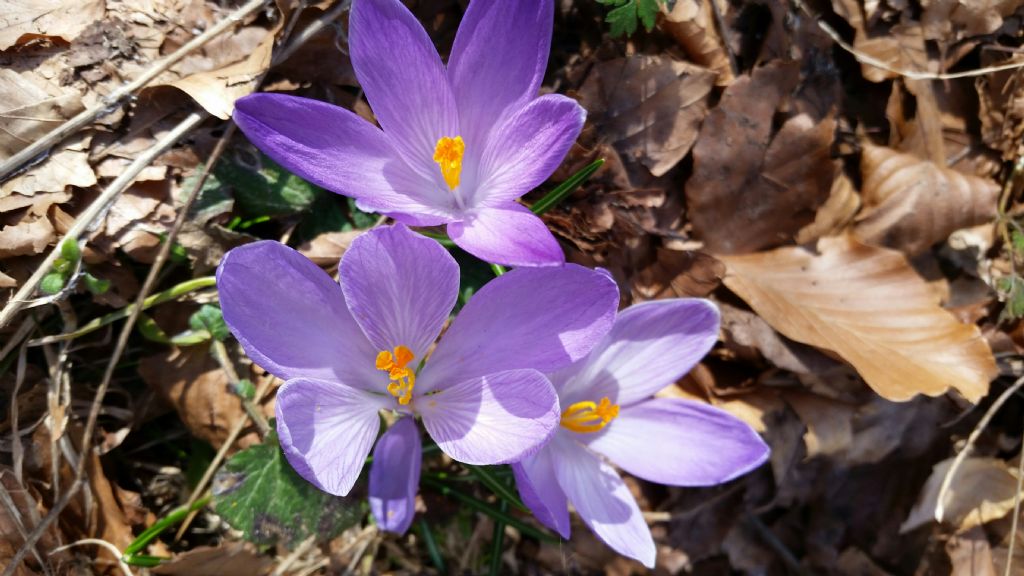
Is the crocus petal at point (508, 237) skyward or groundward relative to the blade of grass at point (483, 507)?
skyward

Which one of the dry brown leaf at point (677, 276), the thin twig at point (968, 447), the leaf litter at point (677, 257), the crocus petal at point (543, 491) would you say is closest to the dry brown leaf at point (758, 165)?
the leaf litter at point (677, 257)

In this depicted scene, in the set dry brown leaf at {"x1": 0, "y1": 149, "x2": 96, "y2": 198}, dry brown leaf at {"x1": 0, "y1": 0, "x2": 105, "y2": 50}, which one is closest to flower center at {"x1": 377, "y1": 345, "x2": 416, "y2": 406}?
dry brown leaf at {"x1": 0, "y1": 149, "x2": 96, "y2": 198}

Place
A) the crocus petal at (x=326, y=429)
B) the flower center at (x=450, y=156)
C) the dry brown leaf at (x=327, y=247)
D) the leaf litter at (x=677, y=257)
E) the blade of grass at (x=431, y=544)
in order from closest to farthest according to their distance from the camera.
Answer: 1. the crocus petal at (x=326, y=429)
2. the flower center at (x=450, y=156)
3. the leaf litter at (x=677, y=257)
4. the dry brown leaf at (x=327, y=247)
5. the blade of grass at (x=431, y=544)

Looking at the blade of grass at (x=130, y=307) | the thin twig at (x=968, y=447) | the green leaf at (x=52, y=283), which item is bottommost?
the thin twig at (x=968, y=447)

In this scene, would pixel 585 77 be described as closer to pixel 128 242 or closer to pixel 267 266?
pixel 267 266

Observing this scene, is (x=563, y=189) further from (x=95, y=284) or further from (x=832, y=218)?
(x=95, y=284)

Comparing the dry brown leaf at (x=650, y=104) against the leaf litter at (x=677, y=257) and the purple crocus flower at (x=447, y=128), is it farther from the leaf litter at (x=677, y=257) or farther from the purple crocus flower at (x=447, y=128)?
the purple crocus flower at (x=447, y=128)
